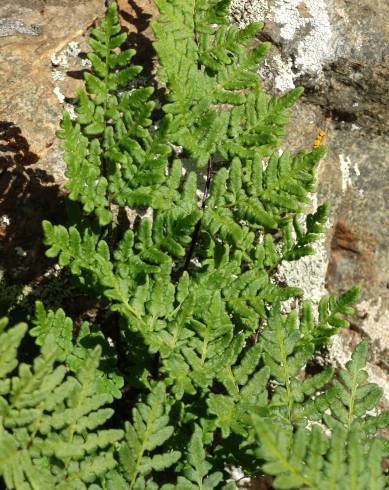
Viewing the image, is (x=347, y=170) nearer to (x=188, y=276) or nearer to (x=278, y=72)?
(x=278, y=72)

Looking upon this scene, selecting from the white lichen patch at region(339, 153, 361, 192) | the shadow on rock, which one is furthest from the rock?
the white lichen patch at region(339, 153, 361, 192)

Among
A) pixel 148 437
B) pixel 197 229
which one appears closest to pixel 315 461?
pixel 148 437

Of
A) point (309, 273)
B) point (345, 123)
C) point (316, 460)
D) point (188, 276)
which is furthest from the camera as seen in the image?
point (345, 123)

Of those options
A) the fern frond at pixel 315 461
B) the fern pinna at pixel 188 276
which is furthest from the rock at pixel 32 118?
the fern frond at pixel 315 461

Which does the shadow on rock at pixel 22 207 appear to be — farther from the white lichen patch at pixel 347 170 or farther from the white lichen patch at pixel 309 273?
the white lichen patch at pixel 347 170

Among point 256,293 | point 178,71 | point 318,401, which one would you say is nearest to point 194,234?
point 256,293

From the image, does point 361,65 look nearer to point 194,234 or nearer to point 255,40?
point 255,40
